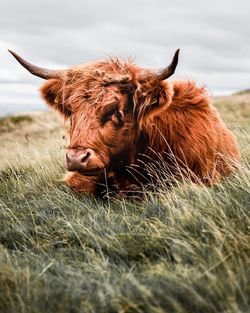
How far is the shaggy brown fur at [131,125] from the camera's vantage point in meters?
4.48

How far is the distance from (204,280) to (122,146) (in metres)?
2.24

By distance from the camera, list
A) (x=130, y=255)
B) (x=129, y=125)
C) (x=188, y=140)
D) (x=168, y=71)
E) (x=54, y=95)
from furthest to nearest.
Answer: (x=54, y=95) < (x=188, y=140) < (x=129, y=125) < (x=168, y=71) < (x=130, y=255)

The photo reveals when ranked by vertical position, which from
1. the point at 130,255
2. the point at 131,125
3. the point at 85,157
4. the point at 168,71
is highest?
the point at 168,71

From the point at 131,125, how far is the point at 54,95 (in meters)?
1.03

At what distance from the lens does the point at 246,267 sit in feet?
9.17

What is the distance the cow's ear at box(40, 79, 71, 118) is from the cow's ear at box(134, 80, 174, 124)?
29.5 inches

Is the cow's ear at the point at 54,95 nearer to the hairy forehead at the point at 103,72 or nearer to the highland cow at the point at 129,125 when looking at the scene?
the highland cow at the point at 129,125

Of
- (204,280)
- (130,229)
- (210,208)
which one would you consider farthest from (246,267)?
(130,229)

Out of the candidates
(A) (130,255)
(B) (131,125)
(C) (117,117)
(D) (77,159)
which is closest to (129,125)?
(B) (131,125)

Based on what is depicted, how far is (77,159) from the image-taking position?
165 inches

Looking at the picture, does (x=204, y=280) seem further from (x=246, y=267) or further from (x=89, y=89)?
(x=89, y=89)

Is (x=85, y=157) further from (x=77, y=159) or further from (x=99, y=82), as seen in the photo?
(x=99, y=82)

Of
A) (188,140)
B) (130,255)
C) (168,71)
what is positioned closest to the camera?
(130,255)

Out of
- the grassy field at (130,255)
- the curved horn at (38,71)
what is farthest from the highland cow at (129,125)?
the grassy field at (130,255)
